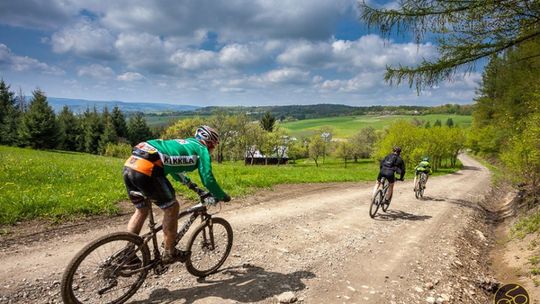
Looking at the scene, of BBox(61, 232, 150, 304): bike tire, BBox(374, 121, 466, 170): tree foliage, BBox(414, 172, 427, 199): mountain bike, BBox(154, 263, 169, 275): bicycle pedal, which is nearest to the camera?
BBox(61, 232, 150, 304): bike tire

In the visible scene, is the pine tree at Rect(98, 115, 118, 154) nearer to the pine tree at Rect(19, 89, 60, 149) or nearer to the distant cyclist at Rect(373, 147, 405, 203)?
the pine tree at Rect(19, 89, 60, 149)

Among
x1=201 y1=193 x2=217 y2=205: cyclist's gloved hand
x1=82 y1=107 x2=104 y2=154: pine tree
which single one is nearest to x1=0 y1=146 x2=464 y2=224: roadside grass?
x1=201 y1=193 x2=217 y2=205: cyclist's gloved hand

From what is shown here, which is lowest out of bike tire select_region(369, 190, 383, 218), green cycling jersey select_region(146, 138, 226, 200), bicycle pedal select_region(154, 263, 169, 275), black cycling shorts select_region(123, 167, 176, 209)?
bike tire select_region(369, 190, 383, 218)

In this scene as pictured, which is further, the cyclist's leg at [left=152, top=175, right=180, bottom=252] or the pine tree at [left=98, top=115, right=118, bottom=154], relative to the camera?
the pine tree at [left=98, top=115, right=118, bottom=154]

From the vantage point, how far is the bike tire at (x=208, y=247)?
5.81 m

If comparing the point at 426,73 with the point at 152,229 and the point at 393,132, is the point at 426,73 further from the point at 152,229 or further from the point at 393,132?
the point at 393,132

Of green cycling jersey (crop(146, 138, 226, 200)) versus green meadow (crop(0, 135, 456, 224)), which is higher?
green cycling jersey (crop(146, 138, 226, 200))

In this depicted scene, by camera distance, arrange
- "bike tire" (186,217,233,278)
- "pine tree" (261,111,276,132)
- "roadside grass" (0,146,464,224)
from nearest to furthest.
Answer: "bike tire" (186,217,233,278)
"roadside grass" (0,146,464,224)
"pine tree" (261,111,276,132)

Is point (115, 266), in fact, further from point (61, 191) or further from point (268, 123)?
point (268, 123)

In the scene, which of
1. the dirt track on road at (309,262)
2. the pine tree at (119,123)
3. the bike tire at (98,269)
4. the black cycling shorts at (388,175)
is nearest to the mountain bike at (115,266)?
the bike tire at (98,269)

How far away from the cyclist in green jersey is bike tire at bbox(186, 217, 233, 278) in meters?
0.46

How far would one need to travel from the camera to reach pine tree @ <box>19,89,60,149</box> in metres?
48.3

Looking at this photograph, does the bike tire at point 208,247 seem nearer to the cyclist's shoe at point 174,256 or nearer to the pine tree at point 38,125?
the cyclist's shoe at point 174,256

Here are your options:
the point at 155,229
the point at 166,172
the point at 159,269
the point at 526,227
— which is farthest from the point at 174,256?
the point at 526,227
